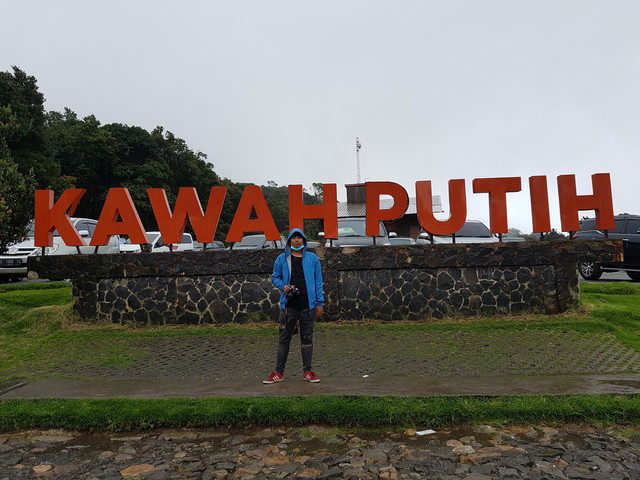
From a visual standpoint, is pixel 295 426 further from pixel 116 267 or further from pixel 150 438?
pixel 116 267

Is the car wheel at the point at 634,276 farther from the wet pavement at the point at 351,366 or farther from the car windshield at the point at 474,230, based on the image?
the wet pavement at the point at 351,366

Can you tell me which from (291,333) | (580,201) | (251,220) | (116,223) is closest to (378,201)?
(251,220)

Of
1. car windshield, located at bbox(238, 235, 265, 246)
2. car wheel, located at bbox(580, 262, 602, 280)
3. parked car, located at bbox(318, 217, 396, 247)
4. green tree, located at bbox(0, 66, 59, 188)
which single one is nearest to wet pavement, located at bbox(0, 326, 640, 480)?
parked car, located at bbox(318, 217, 396, 247)

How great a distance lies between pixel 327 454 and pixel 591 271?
48.6 ft

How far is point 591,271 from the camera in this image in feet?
51.1

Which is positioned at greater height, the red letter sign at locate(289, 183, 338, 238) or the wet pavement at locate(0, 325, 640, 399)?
the red letter sign at locate(289, 183, 338, 238)

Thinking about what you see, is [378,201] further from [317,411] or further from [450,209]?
[317,411]

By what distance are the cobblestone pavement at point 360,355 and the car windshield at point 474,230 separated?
5284 millimetres

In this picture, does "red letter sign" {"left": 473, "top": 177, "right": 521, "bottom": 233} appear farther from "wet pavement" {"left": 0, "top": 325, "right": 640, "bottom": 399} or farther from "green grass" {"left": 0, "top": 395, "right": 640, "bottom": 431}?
"green grass" {"left": 0, "top": 395, "right": 640, "bottom": 431}

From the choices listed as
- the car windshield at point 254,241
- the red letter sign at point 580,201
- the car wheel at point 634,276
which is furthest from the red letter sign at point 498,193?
the car wheel at point 634,276

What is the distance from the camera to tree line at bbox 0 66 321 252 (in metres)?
25.9

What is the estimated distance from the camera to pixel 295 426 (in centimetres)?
448

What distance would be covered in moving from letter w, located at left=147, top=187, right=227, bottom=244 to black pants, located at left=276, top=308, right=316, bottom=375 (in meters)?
4.61

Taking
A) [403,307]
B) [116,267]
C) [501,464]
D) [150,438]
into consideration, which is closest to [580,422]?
[501,464]
